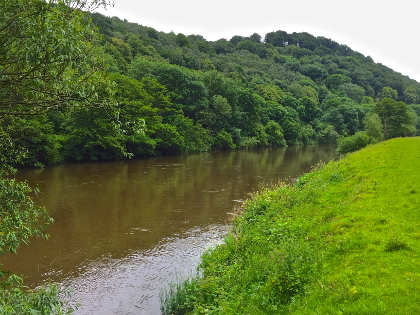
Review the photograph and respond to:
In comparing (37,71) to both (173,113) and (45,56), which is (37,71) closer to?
(45,56)

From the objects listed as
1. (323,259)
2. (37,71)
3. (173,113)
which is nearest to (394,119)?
(173,113)

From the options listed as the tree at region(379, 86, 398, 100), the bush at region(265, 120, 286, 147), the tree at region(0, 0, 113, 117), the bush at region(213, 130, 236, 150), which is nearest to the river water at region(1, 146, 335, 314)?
the tree at region(0, 0, 113, 117)

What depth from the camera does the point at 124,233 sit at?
775 inches

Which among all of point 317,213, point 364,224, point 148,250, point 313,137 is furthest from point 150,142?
point 313,137

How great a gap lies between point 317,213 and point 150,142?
41.1 meters

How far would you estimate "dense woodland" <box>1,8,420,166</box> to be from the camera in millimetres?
19984

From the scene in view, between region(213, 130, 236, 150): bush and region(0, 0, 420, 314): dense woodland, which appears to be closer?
region(0, 0, 420, 314): dense woodland

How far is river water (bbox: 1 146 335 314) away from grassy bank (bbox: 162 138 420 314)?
210 centimetres

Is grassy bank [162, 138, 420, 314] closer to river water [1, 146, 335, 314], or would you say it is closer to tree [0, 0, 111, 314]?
river water [1, 146, 335, 314]

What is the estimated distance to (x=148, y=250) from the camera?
17156 millimetres

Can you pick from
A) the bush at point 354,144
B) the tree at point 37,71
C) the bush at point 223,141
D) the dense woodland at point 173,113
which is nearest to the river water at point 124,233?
the tree at point 37,71

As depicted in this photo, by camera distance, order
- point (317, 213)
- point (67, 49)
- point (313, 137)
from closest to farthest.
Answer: point (67, 49), point (317, 213), point (313, 137)

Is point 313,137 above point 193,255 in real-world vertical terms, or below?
above

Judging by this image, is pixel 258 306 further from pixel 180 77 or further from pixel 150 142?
pixel 180 77
